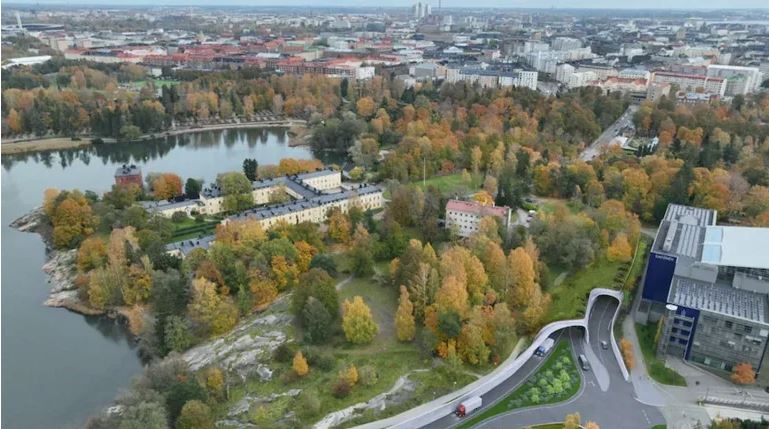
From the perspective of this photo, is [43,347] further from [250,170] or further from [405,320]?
[250,170]

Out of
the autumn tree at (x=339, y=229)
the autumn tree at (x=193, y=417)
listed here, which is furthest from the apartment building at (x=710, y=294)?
the autumn tree at (x=193, y=417)

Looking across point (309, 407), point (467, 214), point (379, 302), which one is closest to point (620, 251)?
point (467, 214)

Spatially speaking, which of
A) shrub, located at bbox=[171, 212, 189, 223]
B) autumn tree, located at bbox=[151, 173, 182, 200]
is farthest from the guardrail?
autumn tree, located at bbox=[151, 173, 182, 200]

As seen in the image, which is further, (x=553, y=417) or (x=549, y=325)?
(x=549, y=325)

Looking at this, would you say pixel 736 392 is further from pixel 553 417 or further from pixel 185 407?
pixel 185 407

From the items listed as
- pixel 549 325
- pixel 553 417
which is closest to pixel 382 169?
pixel 549 325

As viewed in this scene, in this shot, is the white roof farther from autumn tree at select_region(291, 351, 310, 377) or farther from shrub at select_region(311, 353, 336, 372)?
autumn tree at select_region(291, 351, 310, 377)

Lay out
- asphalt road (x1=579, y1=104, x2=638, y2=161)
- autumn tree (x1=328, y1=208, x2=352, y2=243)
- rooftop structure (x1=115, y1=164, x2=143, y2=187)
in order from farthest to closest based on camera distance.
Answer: asphalt road (x1=579, y1=104, x2=638, y2=161)
rooftop structure (x1=115, y1=164, x2=143, y2=187)
autumn tree (x1=328, y1=208, x2=352, y2=243)
